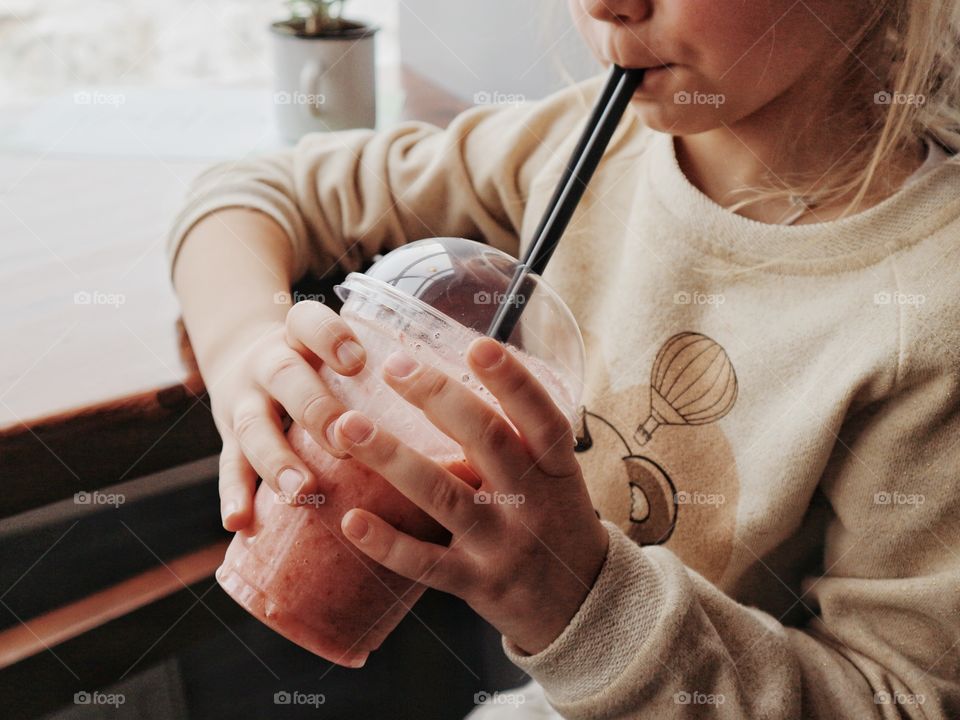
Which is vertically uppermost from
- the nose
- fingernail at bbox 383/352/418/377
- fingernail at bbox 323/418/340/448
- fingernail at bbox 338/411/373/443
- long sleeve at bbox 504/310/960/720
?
the nose

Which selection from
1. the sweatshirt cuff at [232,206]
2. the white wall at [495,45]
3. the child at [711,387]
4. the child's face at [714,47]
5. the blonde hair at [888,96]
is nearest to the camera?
the child at [711,387]

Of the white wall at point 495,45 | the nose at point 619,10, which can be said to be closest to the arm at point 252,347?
the nose at point 619,10

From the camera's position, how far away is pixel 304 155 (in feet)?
4.40

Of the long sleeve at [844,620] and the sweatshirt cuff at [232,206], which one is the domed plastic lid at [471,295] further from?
the sweatshirt cuff at [232,206]

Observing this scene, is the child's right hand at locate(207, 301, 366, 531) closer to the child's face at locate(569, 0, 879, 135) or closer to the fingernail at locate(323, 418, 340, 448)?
the fingernail at locate(323, 418, 340, 448)

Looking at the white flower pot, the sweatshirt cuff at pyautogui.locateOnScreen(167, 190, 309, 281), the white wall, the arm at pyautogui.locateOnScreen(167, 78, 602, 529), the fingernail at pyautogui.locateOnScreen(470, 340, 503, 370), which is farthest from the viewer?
the white wall

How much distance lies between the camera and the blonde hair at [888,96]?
3.21 ft

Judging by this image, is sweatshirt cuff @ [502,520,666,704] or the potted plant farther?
the potted plant

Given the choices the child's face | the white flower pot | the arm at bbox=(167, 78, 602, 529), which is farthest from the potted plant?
the child's face

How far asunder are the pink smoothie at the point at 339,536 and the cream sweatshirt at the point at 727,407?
0.18 m

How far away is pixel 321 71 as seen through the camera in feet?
5.47

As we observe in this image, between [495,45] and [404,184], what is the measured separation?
80 centimetres

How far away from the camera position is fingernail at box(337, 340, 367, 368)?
0.73 meters

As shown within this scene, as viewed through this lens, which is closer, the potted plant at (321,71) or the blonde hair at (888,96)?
the blonde hair at (888,96)
